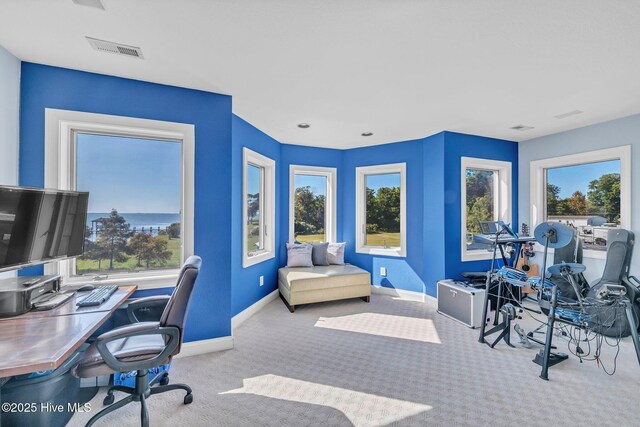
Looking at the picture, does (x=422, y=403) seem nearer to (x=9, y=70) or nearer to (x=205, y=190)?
(x=205, y=190)

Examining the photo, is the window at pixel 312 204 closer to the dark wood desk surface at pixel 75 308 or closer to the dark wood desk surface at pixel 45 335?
the dark wood desk surface at pixel 75 308

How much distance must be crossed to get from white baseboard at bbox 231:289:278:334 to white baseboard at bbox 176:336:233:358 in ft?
1.52

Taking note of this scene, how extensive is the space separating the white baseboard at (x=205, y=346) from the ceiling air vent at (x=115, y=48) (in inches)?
101

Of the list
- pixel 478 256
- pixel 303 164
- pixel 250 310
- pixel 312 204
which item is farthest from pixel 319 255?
pixel 478 256

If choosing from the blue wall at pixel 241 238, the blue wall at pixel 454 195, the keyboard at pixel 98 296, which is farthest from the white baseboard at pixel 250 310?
the blue wall at pixel 454 195

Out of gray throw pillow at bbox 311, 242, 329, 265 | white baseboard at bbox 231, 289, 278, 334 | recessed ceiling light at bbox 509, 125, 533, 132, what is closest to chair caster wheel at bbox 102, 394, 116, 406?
white baseboard at bbox 231, 289, 278, 334

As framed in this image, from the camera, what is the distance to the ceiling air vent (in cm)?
197

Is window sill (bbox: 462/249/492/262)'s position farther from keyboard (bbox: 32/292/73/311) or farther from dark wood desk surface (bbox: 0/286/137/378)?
keyboard (bbox: 32/292/73/311)

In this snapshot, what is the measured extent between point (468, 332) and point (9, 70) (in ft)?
16.4

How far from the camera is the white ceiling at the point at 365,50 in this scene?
1648 mm

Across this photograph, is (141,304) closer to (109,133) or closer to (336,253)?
(109,133)

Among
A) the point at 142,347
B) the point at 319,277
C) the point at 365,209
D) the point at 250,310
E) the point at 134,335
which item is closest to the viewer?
the point at 134,335

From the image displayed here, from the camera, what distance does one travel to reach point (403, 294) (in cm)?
452

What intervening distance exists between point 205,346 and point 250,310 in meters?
1.03
